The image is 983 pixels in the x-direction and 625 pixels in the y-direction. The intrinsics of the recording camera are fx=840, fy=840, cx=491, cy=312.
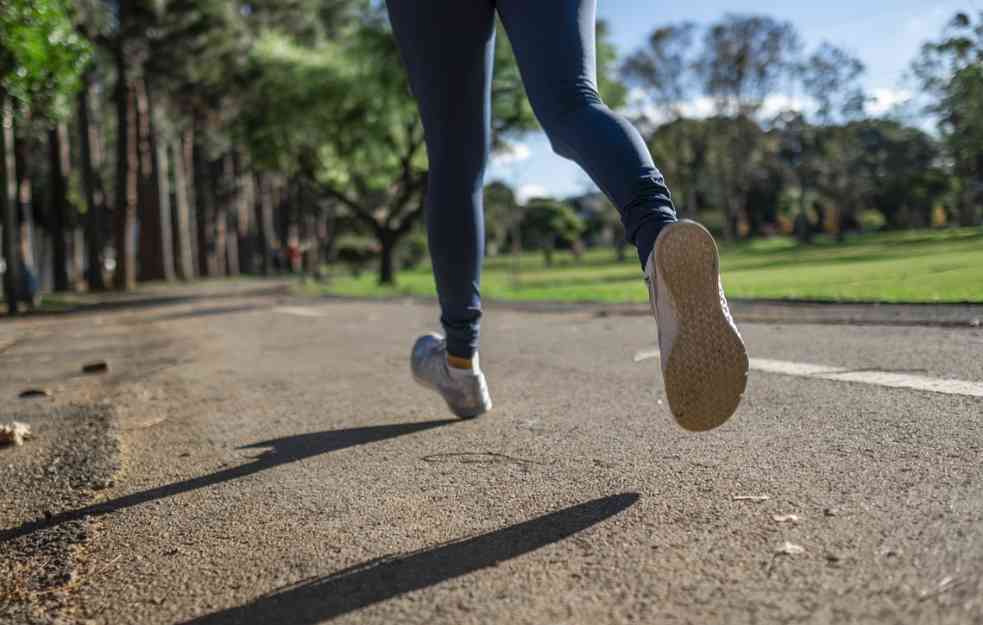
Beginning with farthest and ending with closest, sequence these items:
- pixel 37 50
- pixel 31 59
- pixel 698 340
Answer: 1. pixel 31 59
2. pixel 37 50
3. pixel 698 340

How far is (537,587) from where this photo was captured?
48.8 inches

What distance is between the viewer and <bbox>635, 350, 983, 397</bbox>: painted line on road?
236 centimetres

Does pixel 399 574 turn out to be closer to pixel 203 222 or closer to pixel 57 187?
pixel 57 187

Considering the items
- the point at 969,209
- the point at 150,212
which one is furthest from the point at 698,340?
the point at 969,209

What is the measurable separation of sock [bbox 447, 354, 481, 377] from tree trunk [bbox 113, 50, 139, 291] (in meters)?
24.7

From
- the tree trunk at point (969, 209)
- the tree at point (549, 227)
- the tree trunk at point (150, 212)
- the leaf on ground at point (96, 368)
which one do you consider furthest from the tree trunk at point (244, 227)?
the tree trunk at point (969, 209)

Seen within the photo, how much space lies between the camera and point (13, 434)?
281cm

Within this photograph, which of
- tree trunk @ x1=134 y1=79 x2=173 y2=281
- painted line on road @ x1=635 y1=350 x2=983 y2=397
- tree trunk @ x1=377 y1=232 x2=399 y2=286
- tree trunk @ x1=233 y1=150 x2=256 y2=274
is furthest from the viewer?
tree trunk @ x1=233 y1=150 x2=256 y2=274

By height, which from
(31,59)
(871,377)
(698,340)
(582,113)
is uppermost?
(31,59)

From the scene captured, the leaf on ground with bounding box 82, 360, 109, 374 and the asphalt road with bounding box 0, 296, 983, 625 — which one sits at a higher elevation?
the asphalt road with bounding box 0, 296, 983, 625

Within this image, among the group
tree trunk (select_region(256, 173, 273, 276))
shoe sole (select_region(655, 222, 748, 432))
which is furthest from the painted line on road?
tree trunk (select_region(256, 173, 273, 276))

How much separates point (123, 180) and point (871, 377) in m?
25.4

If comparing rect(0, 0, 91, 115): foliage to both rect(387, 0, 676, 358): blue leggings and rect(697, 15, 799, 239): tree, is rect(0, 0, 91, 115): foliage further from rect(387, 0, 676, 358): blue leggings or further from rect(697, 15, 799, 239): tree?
rect(697, 15, 799, 239): tree

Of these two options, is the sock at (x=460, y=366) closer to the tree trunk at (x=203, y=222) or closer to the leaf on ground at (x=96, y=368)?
the leaf on ground at (x=96, y=368)
